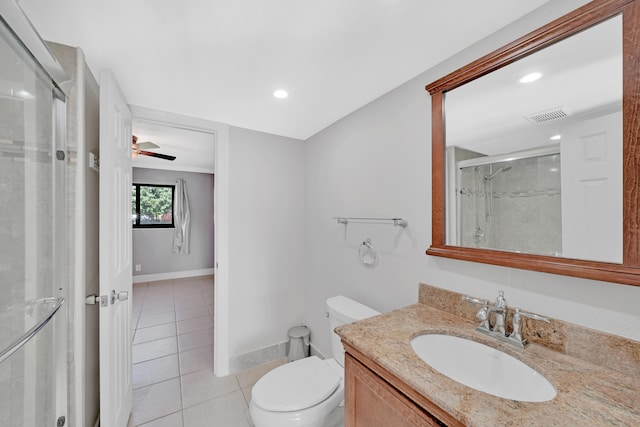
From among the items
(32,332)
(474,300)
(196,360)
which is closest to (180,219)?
(196,360)

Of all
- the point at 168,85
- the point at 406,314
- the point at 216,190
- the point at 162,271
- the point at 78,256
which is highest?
the point at 168,85

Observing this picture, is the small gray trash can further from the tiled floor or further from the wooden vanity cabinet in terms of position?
the wooden vanity cabinet

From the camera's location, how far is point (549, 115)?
947mm

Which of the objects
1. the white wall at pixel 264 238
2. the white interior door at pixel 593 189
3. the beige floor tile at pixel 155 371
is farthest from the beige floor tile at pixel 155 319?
the white interior door at pixel 593 189

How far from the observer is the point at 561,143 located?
92 centimetres

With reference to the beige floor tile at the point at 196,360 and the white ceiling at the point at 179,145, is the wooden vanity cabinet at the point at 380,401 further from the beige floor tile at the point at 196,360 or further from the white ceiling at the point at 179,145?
the white ceiling at the point at 179,145

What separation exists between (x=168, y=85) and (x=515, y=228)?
6.44 ft

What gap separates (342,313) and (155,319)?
9.31 feet

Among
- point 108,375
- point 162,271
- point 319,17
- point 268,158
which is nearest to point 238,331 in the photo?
point 108,375

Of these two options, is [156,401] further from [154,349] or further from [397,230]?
[397,230]

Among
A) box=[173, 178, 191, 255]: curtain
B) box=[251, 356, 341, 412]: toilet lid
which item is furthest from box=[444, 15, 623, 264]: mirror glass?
box=[173, 178, 191, 255]: curtain

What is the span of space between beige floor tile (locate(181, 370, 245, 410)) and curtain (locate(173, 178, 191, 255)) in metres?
3.39

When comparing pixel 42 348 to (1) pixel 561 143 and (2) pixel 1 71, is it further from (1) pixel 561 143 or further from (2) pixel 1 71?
(1) pixel 561 143

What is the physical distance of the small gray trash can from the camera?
2.28m
